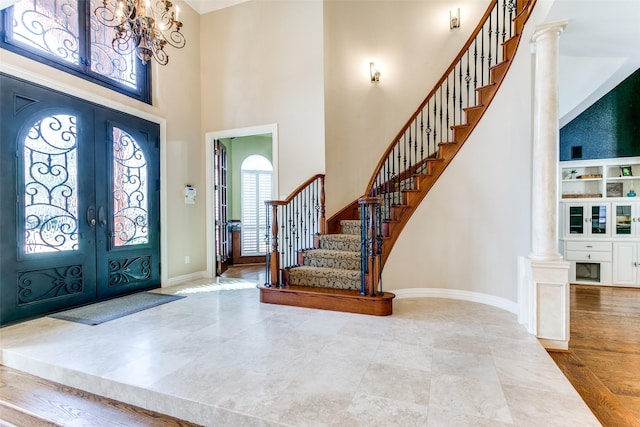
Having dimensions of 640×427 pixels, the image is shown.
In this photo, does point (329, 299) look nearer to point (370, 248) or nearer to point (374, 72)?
point (370, 248)

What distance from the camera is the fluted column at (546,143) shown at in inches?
101

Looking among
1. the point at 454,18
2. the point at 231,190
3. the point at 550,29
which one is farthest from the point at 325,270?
the point at 454,18

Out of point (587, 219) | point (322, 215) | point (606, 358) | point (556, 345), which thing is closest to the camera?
point (606, 358)

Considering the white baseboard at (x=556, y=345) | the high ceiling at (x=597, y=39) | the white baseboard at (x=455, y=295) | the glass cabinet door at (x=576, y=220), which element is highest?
the high ceiling at (x=597, y=39)

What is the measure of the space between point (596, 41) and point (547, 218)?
1.78 metres

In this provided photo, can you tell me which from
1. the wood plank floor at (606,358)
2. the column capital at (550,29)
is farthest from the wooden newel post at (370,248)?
the column capital at (550,29)

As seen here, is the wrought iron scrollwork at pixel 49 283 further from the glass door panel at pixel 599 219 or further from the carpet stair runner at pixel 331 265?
the glass door panel at pixel 599 219

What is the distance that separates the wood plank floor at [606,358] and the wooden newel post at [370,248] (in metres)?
1.63

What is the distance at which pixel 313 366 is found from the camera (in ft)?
6.93

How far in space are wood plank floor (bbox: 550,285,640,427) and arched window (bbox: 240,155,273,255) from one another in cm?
537

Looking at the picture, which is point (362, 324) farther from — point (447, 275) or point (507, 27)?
point (507, 27)

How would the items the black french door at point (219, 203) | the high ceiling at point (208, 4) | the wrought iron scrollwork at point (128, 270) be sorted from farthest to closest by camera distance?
the black french door at point (219, 203) → the high ceiling at point (208, 4) → the wrought iron scrollwork at point (128, 270)

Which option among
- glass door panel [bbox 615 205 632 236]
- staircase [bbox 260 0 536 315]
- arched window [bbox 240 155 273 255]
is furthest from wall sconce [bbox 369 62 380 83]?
glass door panel [bbox 615 205 632 236]

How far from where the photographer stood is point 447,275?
3.74 meters
